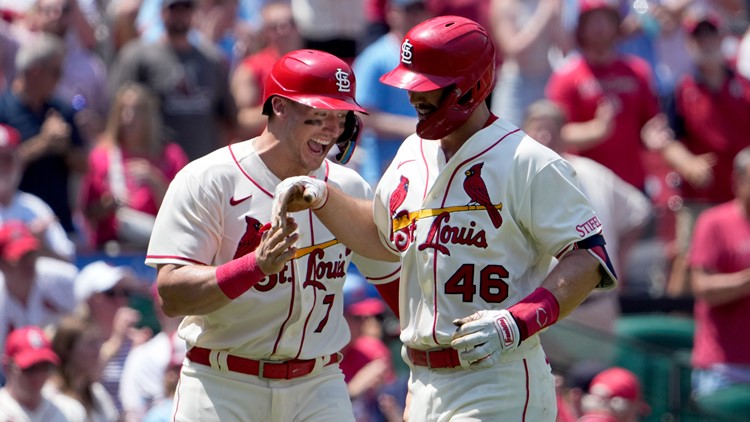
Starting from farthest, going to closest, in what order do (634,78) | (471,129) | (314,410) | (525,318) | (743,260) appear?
(634,78)
(743,260)
(314,410)
(471,129)
(525,318)

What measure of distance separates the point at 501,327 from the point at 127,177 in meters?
5.55

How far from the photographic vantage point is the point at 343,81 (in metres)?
5.71

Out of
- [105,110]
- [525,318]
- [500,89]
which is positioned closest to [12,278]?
[105,110]

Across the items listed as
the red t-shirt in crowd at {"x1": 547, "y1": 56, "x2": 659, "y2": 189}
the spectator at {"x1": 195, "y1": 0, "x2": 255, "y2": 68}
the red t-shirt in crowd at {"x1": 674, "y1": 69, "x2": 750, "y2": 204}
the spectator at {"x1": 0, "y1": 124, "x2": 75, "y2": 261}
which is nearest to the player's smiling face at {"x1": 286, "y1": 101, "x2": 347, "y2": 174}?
the spectator at {"x1": 0, "y1": 124, "x2": 75, "y2": 261}

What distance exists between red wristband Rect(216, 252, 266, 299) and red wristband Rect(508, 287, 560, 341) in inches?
37.3

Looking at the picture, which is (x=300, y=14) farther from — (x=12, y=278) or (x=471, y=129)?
(x=471, y=129)

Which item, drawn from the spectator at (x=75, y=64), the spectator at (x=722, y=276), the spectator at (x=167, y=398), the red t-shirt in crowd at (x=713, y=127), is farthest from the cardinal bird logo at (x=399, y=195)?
the red t-shirt in crowd at (x=713, y=127)

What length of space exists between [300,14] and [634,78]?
2.68 metres

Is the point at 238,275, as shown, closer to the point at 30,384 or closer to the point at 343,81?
the point at 343,81

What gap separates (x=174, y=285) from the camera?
18.1 ft

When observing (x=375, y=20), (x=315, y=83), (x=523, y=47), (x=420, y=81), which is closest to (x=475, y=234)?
(x=420, y=81)

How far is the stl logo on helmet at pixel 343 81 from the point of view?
18.7ft

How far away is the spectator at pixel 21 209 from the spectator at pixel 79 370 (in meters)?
1.03

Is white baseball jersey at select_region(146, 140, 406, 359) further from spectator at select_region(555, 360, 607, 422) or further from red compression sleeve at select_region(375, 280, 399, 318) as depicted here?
spectator at select_region(555, 360, 607, 422)
